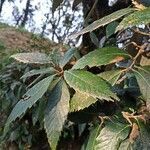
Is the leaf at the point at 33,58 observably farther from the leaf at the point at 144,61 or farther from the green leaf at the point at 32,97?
the leaf at the point at 144,61

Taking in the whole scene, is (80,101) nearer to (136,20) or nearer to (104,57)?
(104,57)

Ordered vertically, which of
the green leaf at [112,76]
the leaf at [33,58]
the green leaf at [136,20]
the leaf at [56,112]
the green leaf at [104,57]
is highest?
the green leaf at [136,20]

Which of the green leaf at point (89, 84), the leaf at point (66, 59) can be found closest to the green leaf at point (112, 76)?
the green leaf at point (89, 84)

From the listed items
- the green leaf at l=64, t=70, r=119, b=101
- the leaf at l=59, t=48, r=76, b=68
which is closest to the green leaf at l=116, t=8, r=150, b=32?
the green leaf at l=64, t=70, r=119, b=101

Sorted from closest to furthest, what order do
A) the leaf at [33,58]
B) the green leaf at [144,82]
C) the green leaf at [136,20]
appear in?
the green leaf at [136,20] → the green leaf at [144,82] → the leaf at [33,58]

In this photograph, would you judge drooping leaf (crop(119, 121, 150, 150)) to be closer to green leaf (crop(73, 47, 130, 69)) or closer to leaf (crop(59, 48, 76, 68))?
green leaf (crop(73, 47, 130, 69))

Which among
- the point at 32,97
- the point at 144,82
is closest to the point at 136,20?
the point at 144,82
